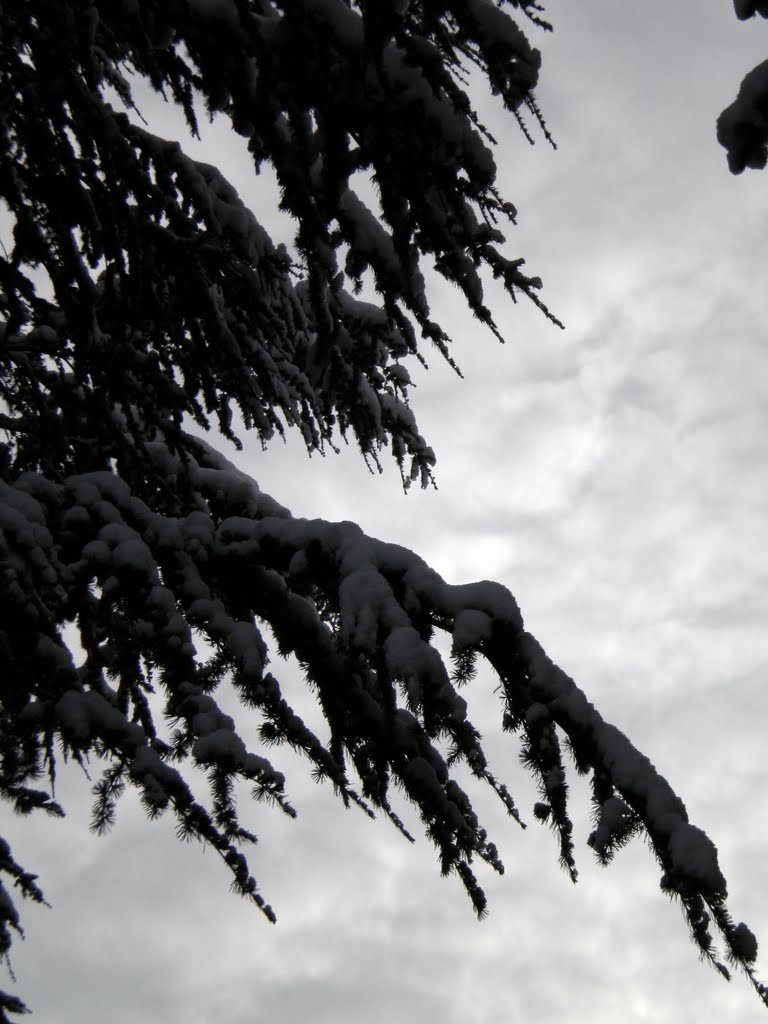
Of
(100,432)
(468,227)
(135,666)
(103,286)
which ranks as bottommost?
(135,666)

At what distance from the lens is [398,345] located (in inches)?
150

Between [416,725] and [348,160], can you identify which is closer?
[348,160]

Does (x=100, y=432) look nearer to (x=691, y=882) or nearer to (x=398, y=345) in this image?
(x=398, y=345)

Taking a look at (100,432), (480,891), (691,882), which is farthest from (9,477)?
(691,882)

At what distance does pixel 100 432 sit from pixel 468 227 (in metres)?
2.05

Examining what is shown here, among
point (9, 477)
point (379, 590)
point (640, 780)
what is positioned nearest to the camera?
point (640, 780)

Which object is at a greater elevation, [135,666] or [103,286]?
[103,286]

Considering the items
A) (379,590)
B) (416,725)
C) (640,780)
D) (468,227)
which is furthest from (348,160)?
(640,780)

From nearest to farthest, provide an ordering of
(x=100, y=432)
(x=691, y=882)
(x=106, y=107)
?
(x=691, y=882), (x=106, y=107), (x=100, y=432)

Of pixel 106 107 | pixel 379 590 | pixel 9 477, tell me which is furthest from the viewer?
pixel 106 107

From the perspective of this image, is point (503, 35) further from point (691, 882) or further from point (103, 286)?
point (103, 286)

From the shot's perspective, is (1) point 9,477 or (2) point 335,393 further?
(2) point 335,393

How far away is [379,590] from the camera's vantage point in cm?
214

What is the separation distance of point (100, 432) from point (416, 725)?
2.07 metres
